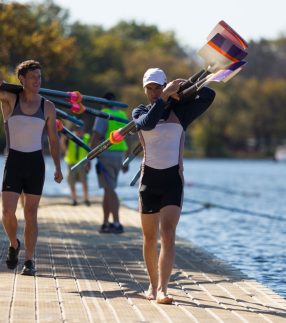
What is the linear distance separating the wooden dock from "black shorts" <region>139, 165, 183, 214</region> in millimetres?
754

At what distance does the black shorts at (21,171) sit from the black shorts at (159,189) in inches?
53.1

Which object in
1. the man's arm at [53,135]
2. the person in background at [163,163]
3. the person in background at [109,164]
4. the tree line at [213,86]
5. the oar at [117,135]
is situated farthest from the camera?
the tree line at [213,86]

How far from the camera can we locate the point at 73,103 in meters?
11.4

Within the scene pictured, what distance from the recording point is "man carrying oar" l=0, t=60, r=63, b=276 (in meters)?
10.1

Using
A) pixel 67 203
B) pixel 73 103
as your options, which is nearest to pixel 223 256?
pixel 73 103

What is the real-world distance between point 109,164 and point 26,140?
5108 millimetres

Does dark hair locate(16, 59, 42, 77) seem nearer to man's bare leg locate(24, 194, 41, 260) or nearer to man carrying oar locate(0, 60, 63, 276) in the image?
man carrying oar locate(0, 60, 63, 276)

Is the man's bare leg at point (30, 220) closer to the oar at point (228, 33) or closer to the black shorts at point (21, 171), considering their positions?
the black shorts at point (21, 171)

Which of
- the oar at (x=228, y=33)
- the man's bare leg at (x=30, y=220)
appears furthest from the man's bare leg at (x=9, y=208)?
the oar at (x=228, y=33)

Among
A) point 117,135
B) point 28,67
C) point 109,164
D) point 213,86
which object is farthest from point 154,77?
point 213,86

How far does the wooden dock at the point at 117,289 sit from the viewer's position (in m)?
Result: 8.27

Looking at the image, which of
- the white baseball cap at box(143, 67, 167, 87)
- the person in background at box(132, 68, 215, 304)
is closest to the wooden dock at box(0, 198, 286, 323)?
the person in background at box(132, 68, 215, 304)

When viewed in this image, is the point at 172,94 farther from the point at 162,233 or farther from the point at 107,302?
the point at 107,302

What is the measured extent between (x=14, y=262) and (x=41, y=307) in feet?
6.26
